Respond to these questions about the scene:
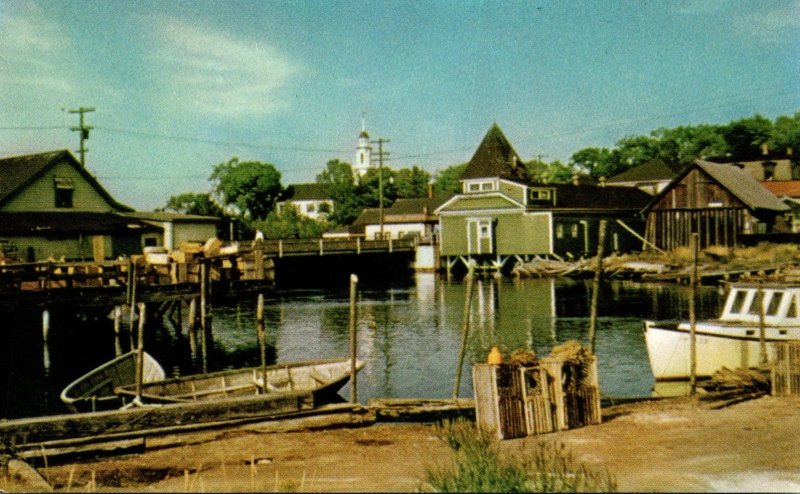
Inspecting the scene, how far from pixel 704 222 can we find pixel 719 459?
170 feet

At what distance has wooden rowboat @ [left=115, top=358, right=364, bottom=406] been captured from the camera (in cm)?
1988

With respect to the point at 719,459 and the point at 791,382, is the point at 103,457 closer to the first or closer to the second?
the point at 719,459

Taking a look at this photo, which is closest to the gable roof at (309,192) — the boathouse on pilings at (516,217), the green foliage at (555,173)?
the green foliage at (555,173)

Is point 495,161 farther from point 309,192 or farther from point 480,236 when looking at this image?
point 309,192

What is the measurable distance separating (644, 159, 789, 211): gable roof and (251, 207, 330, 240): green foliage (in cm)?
4146

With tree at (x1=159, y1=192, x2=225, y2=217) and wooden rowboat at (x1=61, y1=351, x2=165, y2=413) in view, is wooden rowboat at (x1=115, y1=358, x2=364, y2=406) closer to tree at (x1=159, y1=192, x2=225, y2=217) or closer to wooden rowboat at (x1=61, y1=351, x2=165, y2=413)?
wooden rowboat at (x1=61, y1=351, x2=165, y2=413)

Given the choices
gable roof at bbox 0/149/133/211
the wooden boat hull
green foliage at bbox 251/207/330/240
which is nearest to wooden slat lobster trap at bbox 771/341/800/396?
the wooden boat hull

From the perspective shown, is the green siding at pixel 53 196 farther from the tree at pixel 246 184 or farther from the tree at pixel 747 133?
the tree at pixel 747 133

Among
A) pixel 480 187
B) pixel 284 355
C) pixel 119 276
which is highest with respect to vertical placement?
pixel 480 187

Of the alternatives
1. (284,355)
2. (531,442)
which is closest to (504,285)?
(284,355)

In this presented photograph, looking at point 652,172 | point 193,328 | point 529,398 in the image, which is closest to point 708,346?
point 529,398

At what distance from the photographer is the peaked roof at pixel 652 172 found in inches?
3713

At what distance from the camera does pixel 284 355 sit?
32.6m

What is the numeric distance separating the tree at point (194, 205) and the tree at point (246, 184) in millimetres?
5580
